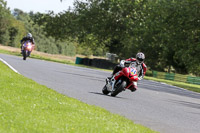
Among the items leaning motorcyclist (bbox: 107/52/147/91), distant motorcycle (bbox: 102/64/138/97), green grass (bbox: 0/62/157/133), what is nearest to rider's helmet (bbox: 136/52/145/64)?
leaning motorcyclist (bbox: 107/52/147/91)

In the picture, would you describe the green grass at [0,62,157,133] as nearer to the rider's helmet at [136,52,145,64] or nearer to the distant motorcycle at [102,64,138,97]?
the distant motorcycle at [102,64,138,97]

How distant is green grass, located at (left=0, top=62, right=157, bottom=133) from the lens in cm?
646

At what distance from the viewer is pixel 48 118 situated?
23.8 ft

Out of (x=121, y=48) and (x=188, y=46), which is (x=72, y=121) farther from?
(x=121, y=48)

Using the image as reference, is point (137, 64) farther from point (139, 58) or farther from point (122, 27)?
point (122, 27)

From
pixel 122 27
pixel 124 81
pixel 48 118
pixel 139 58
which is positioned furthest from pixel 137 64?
pixel 122 27

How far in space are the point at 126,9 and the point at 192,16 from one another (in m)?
17.6

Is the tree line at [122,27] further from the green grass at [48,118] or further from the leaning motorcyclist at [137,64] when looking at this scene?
the green grass at [48,118]

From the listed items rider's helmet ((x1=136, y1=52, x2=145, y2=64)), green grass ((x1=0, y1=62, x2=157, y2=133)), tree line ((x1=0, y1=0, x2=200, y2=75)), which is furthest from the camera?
tree line ((x1=0, y1=0, x2=200, y2=75))

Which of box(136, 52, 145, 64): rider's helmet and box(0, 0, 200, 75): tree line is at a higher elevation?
box(0, 0, 200, 75): tree line

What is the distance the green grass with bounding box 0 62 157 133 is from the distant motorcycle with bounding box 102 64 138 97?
164 inches

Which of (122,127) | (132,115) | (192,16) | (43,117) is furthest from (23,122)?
(192,16)

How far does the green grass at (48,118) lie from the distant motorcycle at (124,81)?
4.17m

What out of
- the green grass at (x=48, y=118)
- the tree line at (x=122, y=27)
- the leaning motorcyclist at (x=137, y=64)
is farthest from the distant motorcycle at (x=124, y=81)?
the tree line at (x=122, y=27)
